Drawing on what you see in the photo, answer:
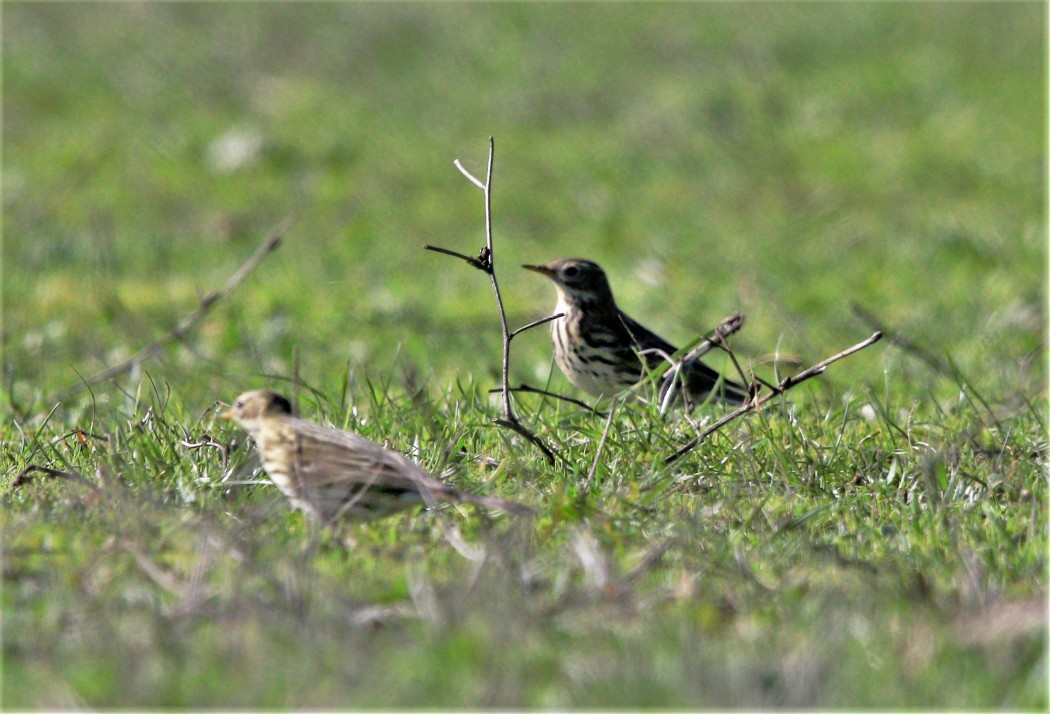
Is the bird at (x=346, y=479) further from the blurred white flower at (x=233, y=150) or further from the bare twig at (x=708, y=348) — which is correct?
the blurred white flower at (x=233, y=150)

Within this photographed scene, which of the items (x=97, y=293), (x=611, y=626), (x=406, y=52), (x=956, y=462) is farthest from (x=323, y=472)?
(x=406, y=52)

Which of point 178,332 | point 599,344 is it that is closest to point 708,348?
point 599,344

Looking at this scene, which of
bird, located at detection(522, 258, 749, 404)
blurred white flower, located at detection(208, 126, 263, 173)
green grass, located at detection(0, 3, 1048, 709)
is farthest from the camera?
blurred white flower, located at detection(208, 126, 263, 173)

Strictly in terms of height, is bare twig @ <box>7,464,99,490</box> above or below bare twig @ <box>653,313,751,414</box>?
below

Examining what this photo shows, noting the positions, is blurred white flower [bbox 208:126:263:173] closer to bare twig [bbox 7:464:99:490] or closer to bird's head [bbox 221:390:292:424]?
bird's head [bbox 221:390:292:424]

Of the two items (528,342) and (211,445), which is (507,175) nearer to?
(528,342)

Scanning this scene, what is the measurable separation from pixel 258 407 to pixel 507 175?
954 centimetres

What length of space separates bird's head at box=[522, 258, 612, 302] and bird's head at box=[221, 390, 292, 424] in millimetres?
2379

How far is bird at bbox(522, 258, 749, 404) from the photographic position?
6.84 m

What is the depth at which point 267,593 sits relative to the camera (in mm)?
3846

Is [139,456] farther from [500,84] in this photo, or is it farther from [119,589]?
[500,84]

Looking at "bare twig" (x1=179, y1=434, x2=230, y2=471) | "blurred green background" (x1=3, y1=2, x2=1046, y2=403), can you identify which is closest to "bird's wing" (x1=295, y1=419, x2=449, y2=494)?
"bare twig" (x1=179, y1=434, x2=230, y2=471)

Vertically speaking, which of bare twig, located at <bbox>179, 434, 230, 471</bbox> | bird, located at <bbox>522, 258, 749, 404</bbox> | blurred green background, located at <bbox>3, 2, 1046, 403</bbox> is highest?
blurred green background, located at <bbox>3, 2, 1046, 403</bbox>

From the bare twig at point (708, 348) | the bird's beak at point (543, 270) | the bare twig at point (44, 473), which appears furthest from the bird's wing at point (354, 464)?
the bird's beak at point (543, 270)
